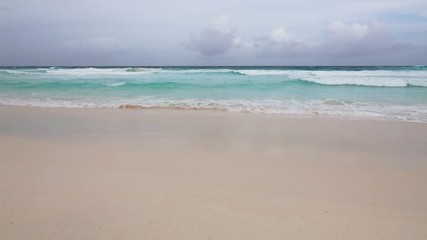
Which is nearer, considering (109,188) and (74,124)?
(109,188)

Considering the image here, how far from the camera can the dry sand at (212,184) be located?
2346 mm

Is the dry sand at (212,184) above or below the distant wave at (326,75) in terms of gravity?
below

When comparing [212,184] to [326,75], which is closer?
[212,184]

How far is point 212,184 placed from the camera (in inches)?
126

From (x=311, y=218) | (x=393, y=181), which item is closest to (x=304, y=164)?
(x=393, y=181)

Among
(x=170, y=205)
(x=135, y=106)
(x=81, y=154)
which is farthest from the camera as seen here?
(x=135, y=106)

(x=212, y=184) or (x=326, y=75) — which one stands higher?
(x=326, y=75)

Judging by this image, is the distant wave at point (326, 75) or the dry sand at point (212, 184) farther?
the distant wave at point (326, 75)

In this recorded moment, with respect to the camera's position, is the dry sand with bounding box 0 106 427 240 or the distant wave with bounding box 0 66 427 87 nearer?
the dry sand with bounding box 0 106 427 240

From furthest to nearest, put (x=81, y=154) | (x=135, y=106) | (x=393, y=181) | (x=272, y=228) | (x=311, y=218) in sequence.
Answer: (x=135, y=106), (x=81, y=154), (x=393, y=181), (x=311, y=218), (x=272, y=228)

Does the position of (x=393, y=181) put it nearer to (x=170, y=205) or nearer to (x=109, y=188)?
(x=170, y=205)

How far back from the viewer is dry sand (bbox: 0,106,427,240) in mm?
2346

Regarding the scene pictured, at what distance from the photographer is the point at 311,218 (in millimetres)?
2482

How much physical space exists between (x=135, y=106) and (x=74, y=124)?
3158mm
